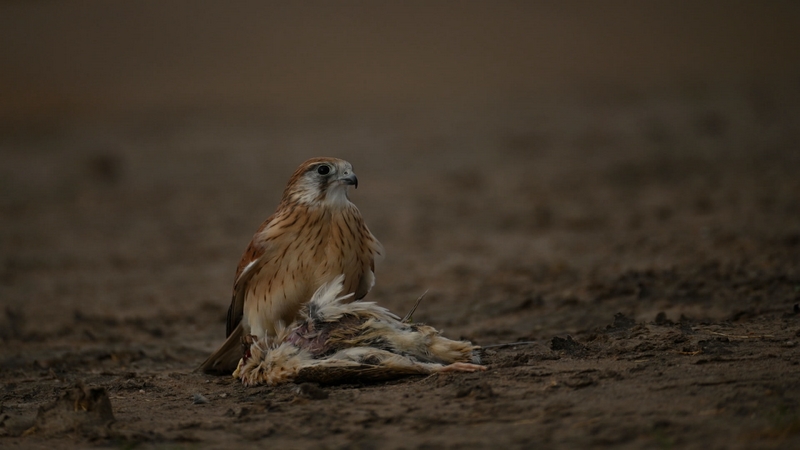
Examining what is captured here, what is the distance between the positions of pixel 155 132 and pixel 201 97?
4448 millimetres

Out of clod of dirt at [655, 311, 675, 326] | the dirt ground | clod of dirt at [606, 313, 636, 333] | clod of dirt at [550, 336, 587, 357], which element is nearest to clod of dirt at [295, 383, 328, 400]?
the dirt ground

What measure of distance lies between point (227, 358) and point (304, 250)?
100cm

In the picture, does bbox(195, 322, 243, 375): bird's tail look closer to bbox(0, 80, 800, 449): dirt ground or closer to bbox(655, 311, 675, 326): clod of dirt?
bbox(0, 80, 800, 449): dirt ground

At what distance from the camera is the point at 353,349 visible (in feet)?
16.9

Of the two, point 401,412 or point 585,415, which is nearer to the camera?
point 585,415

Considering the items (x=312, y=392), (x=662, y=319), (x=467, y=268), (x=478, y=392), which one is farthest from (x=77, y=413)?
(x=467, y=268)

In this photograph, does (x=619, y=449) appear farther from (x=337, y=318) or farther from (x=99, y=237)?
(x=99, y=237)

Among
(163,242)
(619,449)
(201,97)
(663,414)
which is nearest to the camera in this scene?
(619,449)

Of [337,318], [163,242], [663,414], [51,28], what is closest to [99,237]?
[163,242]

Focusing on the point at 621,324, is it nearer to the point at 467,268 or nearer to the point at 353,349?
the point at 353,349

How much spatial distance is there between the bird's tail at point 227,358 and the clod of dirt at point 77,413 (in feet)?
5.09

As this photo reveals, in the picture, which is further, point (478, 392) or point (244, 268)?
point (244, 268)

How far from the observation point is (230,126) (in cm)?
2138

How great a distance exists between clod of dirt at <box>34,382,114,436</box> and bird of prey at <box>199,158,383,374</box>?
1360 millimetres
